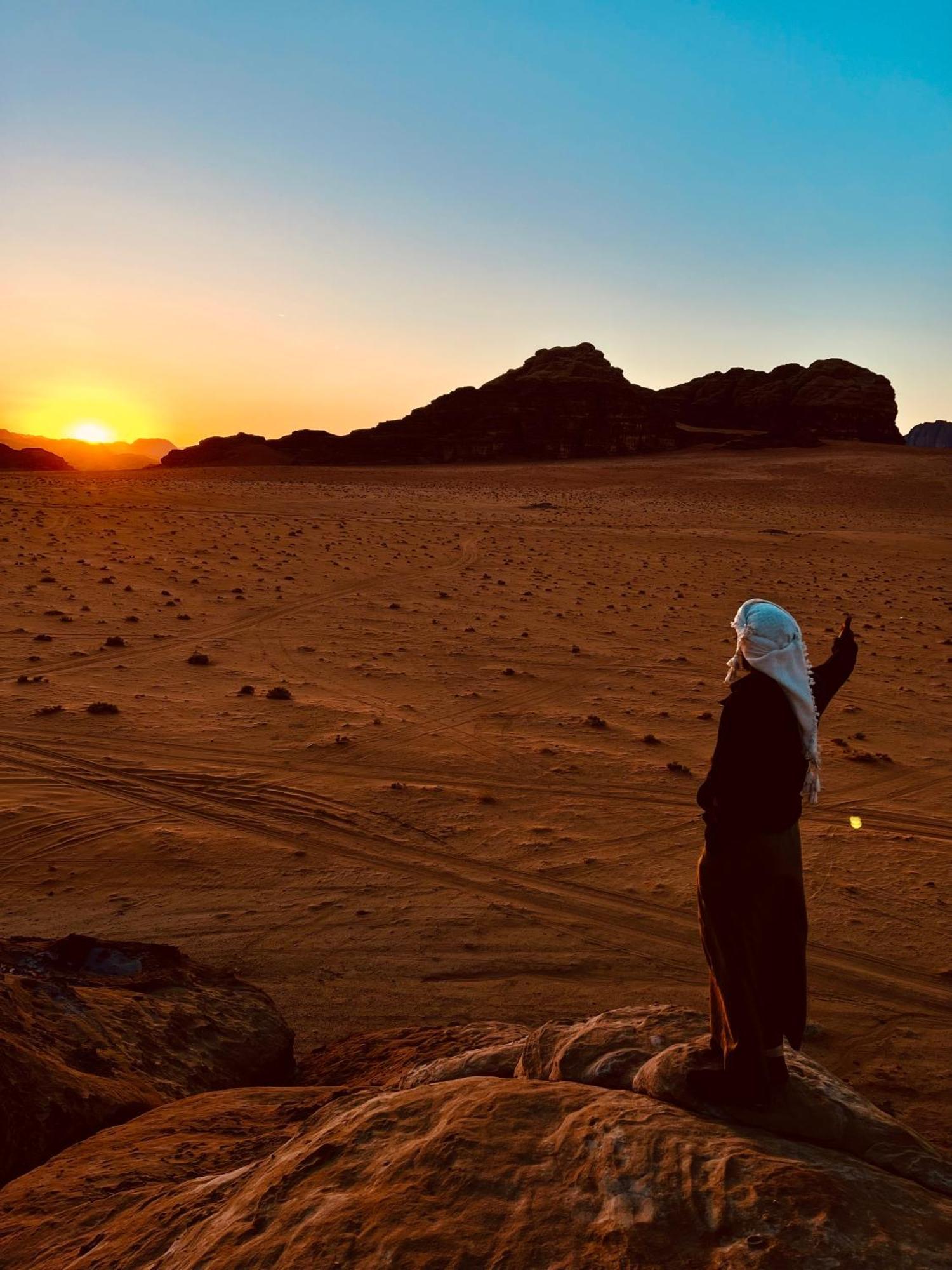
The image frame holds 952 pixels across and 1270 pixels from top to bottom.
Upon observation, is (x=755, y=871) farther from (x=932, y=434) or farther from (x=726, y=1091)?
(x=932, y=434)

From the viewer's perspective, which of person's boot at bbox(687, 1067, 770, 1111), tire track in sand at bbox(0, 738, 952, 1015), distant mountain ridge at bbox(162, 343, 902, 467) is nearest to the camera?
person's boot at bbox(687, 1067, 770, 1111)

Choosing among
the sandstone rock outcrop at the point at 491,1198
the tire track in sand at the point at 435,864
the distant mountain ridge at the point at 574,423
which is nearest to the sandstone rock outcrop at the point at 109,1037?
the sandstone rock outcrop at the point at 491,1198

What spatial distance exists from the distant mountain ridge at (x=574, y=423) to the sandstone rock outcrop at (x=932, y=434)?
63513mm

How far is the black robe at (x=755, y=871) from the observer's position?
3.56 m

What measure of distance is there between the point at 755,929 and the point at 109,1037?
12.0ft

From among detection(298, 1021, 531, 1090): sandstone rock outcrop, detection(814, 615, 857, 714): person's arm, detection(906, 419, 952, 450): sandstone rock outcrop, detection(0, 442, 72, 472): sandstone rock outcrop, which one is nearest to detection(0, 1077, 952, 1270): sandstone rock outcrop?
detection(298, 1021, 531, 1090): sandstone rock outcrop

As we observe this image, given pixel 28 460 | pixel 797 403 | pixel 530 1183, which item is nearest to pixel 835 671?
pixel 530 1183

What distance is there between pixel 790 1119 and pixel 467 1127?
1.32 meters

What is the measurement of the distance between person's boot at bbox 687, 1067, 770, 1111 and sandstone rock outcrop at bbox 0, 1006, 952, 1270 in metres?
0.04

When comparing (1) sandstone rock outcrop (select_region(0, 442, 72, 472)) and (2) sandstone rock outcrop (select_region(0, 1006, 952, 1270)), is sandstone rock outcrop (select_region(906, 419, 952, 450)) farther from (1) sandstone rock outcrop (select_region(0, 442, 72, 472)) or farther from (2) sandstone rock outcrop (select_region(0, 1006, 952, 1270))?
(2) sandstone rock outcrop (select_region(0, 1006, 952, 1270))

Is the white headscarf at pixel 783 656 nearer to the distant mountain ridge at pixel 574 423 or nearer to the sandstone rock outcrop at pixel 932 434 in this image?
the distant mountain ridge at pixel 574 423

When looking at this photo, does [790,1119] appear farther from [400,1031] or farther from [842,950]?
[842,950]

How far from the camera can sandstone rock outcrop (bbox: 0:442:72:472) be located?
60.3 m

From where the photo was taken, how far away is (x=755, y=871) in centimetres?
361
